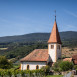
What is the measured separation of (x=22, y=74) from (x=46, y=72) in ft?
25.4

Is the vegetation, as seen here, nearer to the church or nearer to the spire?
the church

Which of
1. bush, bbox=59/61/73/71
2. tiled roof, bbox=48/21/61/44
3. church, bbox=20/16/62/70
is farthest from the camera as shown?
tiled roof, bbox=48/21/61/44

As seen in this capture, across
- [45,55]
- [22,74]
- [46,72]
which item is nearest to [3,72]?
[22,74]

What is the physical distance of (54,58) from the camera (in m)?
43.0

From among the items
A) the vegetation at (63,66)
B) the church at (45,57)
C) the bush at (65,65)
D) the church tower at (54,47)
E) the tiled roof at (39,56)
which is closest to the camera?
the bush at (65,65)

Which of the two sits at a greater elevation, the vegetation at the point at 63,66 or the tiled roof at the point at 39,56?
the tiled roof at the point at 39,56

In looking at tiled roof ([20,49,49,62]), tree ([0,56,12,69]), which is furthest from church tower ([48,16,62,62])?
tree ([0,56,12,69])

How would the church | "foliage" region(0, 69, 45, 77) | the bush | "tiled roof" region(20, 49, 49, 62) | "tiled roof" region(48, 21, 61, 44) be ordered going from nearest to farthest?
1. "foliage" region(0, 69, 45, 77)
2. the bush
3. the church
4. "tiled roof" region(20, 49, 49, 62)
5. "tiled roof" region(48, 21, 61, 44)

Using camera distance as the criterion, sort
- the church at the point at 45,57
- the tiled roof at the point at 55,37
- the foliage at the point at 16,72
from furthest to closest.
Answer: the tiled roof at the point at 55,37 → the church at the point at 45,57 → the foliage at the point at 16,72

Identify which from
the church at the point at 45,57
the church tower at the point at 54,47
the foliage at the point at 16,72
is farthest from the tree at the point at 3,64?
the church tower at the point at 54,47

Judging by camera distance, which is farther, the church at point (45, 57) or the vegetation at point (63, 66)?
the church at point (45, 57)

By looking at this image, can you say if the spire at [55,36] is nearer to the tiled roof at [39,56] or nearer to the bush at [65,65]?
the tiled roof at [39,56]

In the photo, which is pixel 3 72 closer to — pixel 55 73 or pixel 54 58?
pixel 55 73

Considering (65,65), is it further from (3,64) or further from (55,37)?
(3,64)
